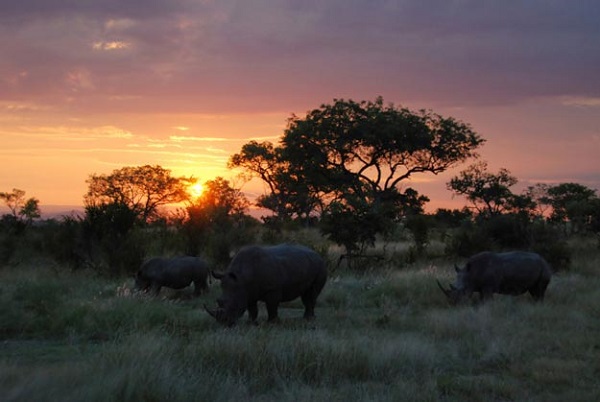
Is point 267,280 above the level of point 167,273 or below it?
above

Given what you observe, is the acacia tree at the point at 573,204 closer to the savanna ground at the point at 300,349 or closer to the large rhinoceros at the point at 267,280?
the savanna ground at the point at 300,349

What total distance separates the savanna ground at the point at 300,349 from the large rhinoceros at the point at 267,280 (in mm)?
491

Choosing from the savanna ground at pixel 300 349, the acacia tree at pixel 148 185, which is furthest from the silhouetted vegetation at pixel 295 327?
the acacia tree at pixel 148 185

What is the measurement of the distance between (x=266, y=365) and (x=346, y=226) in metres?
15.5

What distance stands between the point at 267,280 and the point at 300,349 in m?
3.26

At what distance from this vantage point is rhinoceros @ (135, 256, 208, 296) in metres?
15.1

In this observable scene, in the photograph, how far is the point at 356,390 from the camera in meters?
7.10

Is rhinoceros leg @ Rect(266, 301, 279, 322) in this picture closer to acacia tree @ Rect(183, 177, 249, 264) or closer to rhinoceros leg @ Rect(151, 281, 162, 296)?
rhinoceros leg @ Rect(151, 281, 162, 296)

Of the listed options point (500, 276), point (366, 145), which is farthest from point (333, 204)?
point (500, 276)

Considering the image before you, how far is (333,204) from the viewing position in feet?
103

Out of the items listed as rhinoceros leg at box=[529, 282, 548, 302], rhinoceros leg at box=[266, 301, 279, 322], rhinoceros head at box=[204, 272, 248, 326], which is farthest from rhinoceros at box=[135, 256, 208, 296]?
rhinoceros leg at box=[529, 282, 548, 302]

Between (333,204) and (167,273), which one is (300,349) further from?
(333,204)

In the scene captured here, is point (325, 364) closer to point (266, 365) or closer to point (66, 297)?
point (266, 365)

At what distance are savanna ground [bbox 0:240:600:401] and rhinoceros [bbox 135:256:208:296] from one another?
0.58m
